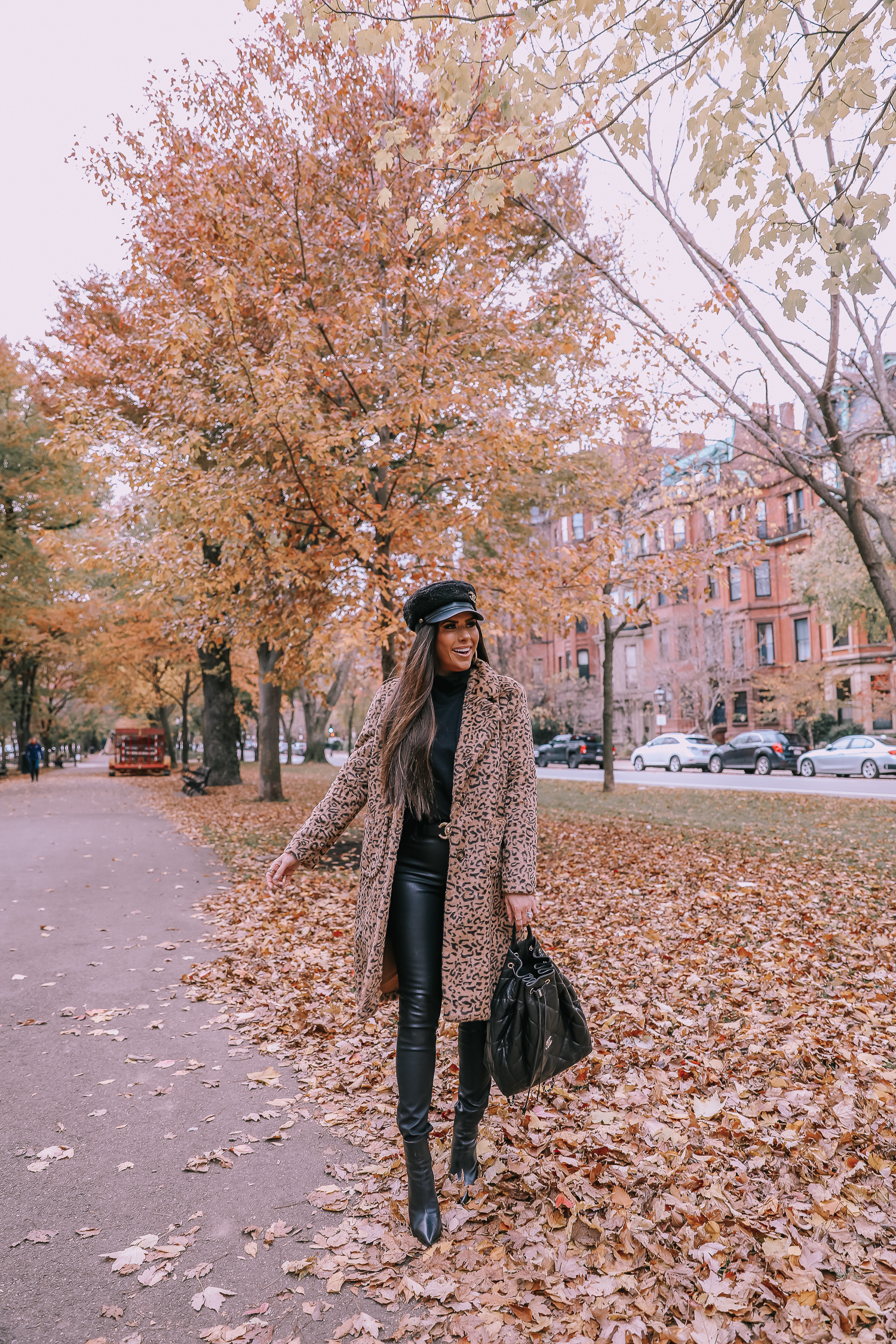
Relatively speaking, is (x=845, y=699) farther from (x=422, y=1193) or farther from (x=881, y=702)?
(x=422, y=1193)

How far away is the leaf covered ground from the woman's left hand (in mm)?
1032

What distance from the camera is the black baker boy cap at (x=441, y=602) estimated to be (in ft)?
10.5

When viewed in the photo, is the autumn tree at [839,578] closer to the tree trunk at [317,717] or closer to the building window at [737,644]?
the building window at [737,644]

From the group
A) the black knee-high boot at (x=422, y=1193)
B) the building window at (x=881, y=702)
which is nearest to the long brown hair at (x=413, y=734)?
the black knee-high boot at (x=422, y=1193)

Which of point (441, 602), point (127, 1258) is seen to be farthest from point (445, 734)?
point (127, 1258)

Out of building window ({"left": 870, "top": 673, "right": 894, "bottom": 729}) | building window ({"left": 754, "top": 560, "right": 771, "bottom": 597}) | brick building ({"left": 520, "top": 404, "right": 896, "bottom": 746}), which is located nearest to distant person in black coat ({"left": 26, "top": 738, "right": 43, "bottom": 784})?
brick building ({"left": 520, "top": 404, "right": 896, "bottom": 746})

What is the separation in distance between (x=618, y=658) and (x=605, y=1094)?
5114 centimetres

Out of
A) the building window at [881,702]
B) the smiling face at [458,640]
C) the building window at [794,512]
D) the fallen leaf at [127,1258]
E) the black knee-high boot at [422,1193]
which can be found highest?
the building window at [794,512]

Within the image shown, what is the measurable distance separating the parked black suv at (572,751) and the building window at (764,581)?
448 inches

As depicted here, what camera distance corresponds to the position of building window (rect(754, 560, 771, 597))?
45.6 meters

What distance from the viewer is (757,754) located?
3039 cm

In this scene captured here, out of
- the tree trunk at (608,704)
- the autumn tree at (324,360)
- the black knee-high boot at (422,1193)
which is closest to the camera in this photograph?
the black knee-high boot at (422,1193)

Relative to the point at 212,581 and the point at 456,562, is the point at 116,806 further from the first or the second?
the point at 456,562

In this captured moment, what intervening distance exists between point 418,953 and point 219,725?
22557 millimetres
